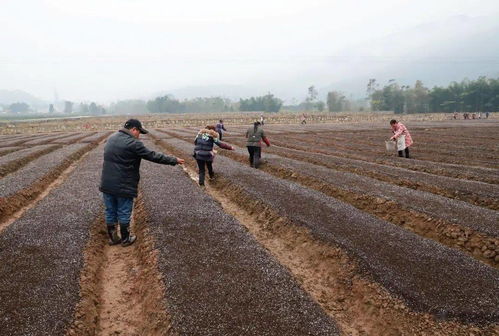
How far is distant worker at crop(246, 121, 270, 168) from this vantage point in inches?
755

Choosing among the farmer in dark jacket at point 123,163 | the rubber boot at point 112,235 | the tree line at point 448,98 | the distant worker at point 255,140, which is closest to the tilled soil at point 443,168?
the distant worker at point 255,140

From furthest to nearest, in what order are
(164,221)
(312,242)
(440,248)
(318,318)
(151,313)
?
(164,221)
(312,242)
(440,248)
(151,313)
(318,318)

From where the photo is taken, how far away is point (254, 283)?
6941 millimetres

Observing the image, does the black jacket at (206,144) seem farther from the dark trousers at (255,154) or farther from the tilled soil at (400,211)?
the dark trousers at (255,154)

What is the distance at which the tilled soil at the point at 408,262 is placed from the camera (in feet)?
20.6

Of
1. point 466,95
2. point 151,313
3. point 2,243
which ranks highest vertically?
point 466,95

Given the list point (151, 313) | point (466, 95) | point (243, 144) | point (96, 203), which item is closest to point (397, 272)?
point (151, 313)

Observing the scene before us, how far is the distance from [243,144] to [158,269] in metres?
28.4

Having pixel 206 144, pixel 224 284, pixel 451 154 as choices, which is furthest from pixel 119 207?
pixel 451 154

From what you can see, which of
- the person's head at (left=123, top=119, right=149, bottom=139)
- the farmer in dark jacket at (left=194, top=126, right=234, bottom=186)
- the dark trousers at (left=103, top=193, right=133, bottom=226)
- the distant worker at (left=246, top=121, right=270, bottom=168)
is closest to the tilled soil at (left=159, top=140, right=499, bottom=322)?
the farmer in dark jacket at (left=194, top=126, right=234, bottom=186)

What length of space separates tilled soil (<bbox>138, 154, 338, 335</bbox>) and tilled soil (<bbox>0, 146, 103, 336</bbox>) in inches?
73.1

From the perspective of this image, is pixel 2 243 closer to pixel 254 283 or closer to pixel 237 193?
pixel 254 283

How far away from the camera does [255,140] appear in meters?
19.7

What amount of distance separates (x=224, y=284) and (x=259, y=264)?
46.8 inches
